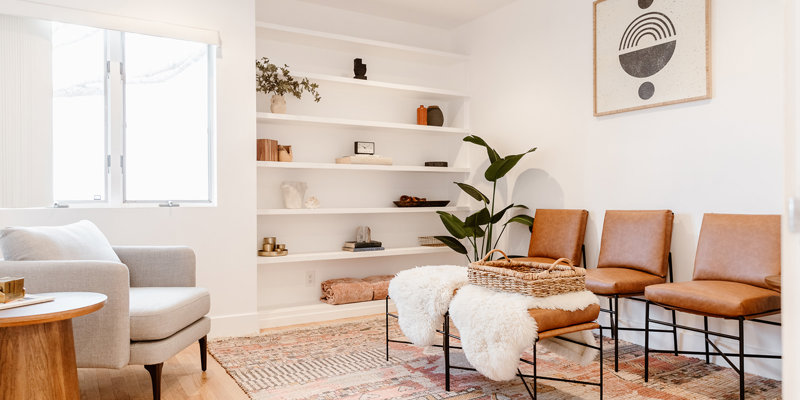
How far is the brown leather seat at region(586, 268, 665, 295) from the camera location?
2.79 meters

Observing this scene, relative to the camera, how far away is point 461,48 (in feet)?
16.0

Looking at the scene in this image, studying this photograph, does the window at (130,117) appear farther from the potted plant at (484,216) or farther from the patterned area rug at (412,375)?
the potted plant at (484,216)

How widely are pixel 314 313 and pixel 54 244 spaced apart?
1909mm

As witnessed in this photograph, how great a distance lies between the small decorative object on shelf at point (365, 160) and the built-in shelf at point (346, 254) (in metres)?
0.71

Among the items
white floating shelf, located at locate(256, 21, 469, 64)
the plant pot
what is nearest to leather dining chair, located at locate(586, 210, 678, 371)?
white floating shelf, located at locate(256, 21, 469, 64)

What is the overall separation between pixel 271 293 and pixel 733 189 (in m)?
3.11

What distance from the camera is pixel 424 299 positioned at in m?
2.48

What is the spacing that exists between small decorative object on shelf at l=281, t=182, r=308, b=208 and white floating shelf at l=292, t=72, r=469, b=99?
81cm

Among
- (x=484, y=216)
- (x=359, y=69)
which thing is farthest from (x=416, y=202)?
(x=359, y=69)

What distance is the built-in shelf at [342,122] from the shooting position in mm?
3815

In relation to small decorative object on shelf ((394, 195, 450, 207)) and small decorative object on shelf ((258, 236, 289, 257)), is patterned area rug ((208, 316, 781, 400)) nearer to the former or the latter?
small decorative object on shelf ((258, 236, 289, 257))

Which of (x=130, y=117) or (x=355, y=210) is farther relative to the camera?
(x=355, y=210)

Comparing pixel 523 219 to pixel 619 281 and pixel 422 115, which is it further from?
pixel 422 115

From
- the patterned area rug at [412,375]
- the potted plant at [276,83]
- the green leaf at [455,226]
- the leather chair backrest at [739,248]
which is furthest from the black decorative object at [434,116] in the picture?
the leather chair backrest at [739,248]
